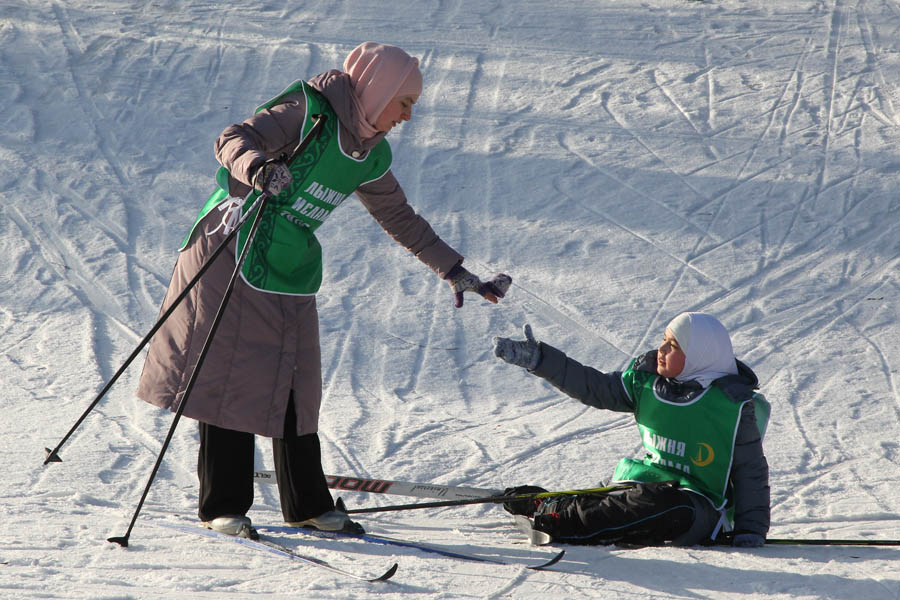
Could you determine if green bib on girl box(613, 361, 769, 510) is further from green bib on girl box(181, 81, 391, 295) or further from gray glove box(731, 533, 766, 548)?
green bib on girl box(181, 81, 391, 295)

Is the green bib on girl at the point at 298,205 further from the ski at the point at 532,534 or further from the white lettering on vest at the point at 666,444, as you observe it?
the white lettering on vest at the point at 666,444

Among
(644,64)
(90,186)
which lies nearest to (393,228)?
(90,186)

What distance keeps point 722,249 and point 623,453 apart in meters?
3.00

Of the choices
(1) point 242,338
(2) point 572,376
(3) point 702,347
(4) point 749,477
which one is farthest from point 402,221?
(4) point 749,477

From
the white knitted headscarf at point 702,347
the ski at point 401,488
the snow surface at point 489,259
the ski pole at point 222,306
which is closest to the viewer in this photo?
the ski pole at point 222,306

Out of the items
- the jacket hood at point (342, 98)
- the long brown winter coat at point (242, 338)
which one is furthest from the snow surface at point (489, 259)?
the jacket hood at point (342, 98)

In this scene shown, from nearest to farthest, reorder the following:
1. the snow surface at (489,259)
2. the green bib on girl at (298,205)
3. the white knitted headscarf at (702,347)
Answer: the green bib on girl at (298,205)
the snow surface at (489,259)
the white knitted headscarf at (702,347)

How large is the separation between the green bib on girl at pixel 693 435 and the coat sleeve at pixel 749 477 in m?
0.03

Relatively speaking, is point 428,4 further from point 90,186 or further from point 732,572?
point 732,572

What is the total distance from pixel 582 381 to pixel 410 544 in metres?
0.92

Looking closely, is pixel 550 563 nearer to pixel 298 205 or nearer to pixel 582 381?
pixel 582 381

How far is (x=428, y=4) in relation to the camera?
11.2 meters

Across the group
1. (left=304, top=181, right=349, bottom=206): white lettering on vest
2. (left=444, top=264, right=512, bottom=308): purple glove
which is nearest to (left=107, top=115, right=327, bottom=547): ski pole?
(left=304, top=181, right=349, bottom=206): white lettering on vest

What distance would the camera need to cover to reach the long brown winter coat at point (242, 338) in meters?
3.06
